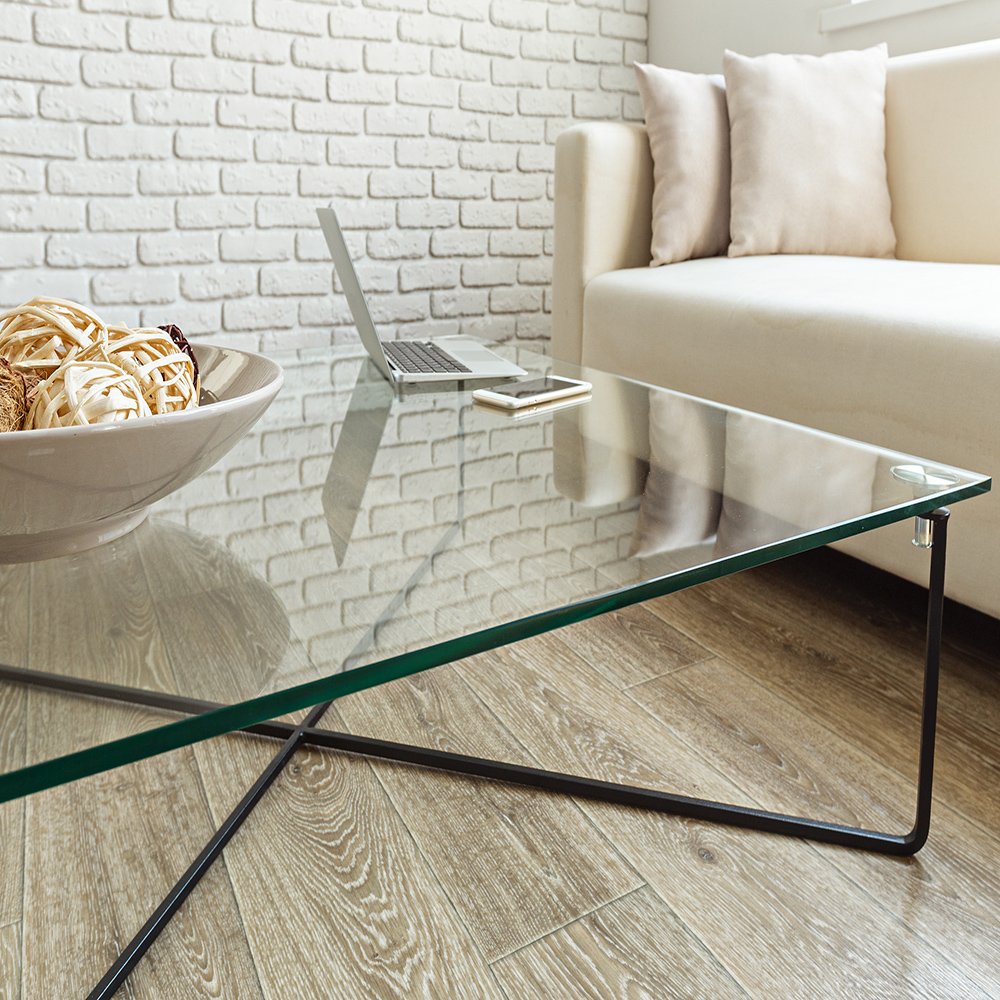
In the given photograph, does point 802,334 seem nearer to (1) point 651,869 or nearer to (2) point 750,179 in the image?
(2) point 750,179

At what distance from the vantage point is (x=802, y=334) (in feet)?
4.03

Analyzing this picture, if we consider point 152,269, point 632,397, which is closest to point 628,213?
point 632,397

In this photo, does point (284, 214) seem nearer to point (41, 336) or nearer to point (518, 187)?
point (518, 187)

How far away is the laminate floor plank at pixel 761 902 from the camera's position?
2.32ft

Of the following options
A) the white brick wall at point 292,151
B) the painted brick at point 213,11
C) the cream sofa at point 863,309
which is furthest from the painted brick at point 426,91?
the cream sofa at point 863,309

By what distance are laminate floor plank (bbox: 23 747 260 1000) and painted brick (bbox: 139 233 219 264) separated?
1.67 metres

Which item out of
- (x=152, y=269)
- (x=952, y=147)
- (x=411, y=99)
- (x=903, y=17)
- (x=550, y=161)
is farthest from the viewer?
(x=550, y=161)

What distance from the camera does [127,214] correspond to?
2.23 metres

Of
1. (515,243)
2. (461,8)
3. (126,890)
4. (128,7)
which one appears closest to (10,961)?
(126,890)

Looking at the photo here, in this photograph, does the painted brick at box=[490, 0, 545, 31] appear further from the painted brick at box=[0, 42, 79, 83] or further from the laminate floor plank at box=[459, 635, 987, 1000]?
the laminate floor plank at box=[459, 635, 987, 1000]

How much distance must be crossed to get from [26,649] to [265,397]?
24cm

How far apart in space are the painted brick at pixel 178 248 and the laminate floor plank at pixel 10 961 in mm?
1877

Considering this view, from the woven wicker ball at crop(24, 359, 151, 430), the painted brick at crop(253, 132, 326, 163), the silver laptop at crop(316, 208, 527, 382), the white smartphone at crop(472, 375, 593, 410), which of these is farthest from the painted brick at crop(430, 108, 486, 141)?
the woven wicker ball at crop(24, 359, 151, 430)

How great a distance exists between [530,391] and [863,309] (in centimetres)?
48
